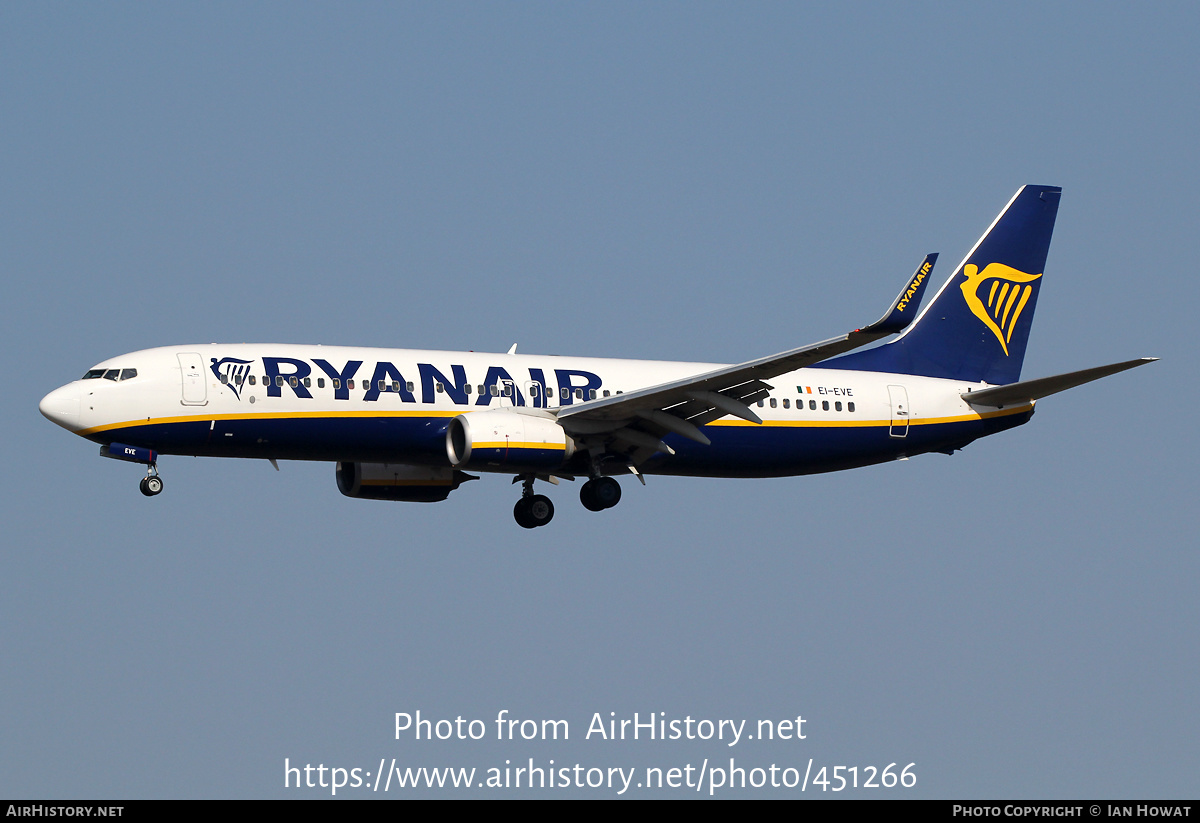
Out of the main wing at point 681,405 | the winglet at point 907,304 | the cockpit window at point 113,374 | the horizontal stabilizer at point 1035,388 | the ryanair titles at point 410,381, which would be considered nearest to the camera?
the winglet at point 907,304

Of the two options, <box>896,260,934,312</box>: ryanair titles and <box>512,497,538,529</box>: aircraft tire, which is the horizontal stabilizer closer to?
<box>896,260,934,312</box>: ryanair titles

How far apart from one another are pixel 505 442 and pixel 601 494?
441 centimetres

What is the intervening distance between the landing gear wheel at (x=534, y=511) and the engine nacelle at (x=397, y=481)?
7.08 feet

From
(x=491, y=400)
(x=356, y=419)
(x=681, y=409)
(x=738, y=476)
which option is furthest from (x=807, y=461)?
(x=356, y=419)

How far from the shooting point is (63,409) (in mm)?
39562

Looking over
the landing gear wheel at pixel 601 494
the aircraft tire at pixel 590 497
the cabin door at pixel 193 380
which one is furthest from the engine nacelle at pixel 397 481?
the cabin door at pixel 193 380

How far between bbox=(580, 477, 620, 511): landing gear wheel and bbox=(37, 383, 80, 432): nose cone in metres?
13.2

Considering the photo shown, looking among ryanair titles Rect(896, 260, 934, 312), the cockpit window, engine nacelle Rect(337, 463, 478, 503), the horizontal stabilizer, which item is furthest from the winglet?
the cockpit window

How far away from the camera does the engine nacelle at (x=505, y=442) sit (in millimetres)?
40250

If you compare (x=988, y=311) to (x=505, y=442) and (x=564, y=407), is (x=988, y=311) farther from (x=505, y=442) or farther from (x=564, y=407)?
(x=505, y=442)

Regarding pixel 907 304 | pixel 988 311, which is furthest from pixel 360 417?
pixel 988 311

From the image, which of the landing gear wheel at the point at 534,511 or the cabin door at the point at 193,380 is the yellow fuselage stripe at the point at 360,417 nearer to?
the cabin door at the point at 193,380

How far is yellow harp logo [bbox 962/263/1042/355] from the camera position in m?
50.2
